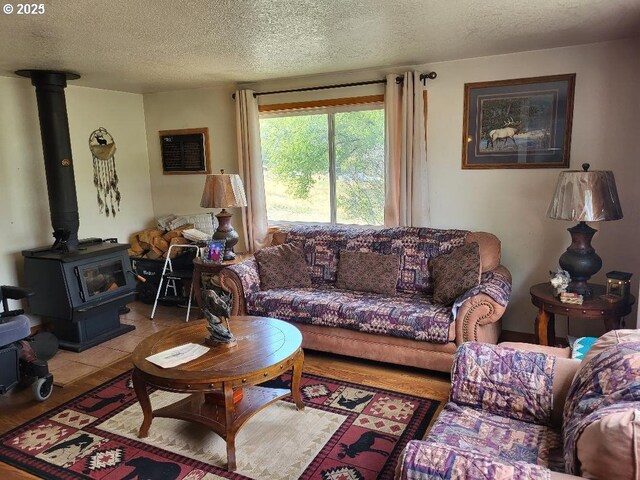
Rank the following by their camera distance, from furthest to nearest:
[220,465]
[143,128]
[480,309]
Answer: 1. [143,128]
2. [480,309]
3. [220,465]

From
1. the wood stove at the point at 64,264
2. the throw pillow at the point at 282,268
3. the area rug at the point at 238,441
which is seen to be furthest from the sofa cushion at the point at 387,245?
the wood stove at the point at 64,264

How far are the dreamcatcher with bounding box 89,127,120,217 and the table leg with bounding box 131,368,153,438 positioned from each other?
3095 mm

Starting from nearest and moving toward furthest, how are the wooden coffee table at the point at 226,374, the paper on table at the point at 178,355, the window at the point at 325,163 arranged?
the wooden coffee table at the point at 226,374, the paper on table at the point at 178,355, the window at the point at 325,163

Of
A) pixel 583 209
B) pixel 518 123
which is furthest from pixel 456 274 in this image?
pixel 518 123

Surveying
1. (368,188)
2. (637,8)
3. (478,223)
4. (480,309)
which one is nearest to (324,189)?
(368,188)

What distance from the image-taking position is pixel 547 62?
11.5 ft

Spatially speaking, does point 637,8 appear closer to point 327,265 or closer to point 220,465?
point 327,265

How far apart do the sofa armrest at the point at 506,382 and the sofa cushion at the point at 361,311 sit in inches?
40.2

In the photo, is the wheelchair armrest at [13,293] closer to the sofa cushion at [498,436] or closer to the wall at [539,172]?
the sofa cushion at [498,436]

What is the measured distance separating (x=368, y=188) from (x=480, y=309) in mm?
1797

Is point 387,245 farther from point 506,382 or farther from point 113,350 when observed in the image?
point 113,350

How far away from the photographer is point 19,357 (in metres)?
2.93

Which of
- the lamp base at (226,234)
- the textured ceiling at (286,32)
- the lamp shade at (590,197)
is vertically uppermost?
the textured ceiling at (286,32)

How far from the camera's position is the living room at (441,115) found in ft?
10.3
